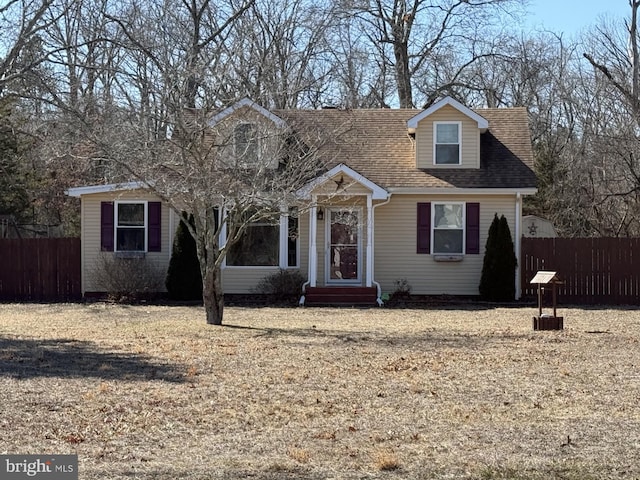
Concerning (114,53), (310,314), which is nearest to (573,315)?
(310,314)

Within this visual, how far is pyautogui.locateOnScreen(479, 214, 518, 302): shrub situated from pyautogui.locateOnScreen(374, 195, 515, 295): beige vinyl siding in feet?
2.08

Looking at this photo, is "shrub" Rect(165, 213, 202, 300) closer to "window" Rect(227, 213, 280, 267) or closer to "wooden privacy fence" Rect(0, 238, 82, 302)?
"window" Rect(227, 213, 280, 267)

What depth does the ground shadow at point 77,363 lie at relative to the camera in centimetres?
1040

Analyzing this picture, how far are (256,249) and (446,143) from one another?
5.70 meters

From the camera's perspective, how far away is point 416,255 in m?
22.8

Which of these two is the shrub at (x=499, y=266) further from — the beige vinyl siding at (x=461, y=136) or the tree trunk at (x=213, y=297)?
the tree trunk at (x=213, y=297)

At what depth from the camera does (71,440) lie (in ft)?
23.4

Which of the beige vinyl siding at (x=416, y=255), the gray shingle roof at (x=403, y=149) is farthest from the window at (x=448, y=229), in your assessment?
the gray shingle roof at (x=403, y=149)

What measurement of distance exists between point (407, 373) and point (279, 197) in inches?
204

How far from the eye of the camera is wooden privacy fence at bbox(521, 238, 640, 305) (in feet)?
73.6

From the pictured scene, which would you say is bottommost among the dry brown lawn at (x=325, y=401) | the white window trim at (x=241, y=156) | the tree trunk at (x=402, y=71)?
the dry brown lawn at (x=325, y=401)

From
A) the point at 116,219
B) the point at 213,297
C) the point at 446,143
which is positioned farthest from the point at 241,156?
the point at 446,143

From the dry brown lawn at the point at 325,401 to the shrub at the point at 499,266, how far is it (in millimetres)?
5828

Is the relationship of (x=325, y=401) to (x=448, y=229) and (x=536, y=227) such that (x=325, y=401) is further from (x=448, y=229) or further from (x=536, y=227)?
(x=536, y=227)
